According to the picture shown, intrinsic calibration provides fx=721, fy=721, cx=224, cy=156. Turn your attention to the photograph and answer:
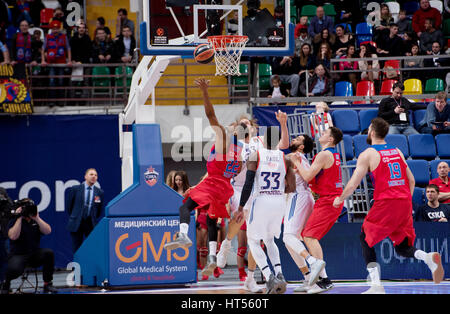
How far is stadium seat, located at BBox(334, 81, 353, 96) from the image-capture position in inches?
675

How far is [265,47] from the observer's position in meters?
11.1

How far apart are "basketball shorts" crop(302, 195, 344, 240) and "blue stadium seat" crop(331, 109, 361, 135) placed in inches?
242

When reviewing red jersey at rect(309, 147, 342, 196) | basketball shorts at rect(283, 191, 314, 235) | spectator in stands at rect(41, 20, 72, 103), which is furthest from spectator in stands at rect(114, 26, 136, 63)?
red jersey at rect(309, 147, 342, 196)

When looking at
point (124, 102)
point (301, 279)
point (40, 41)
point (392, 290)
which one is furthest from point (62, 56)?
point (392, 290)

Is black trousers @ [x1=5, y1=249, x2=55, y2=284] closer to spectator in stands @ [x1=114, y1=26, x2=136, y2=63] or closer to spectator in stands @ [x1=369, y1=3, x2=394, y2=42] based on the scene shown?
spectator in stands @ [x1=114, y1=26, x2=136, y2=63]

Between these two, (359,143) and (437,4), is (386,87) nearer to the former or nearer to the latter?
(359,143)

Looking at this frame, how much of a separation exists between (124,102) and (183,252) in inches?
231

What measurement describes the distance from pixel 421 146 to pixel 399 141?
57cm

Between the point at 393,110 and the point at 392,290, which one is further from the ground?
the point at 393,110

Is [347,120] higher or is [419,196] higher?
[347,120]

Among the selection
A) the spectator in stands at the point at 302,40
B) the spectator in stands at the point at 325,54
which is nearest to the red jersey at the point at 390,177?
the spectator in stands at the point at 325,54

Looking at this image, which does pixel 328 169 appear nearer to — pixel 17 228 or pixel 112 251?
pixel 112 251

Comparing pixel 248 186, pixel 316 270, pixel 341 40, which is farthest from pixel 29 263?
pixel 341 40

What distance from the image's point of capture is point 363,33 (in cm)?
1909
